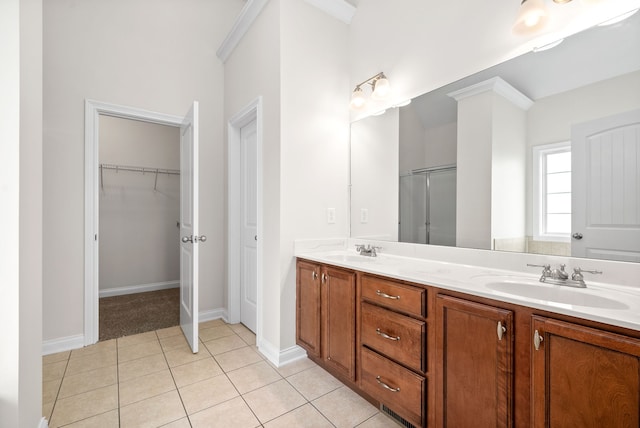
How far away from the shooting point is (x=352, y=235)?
251 cm

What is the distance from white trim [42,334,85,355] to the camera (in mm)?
2344

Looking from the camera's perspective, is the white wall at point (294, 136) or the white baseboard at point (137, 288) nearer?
the white wall at point (294, 136)

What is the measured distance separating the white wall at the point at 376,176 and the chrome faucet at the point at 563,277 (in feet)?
3.30

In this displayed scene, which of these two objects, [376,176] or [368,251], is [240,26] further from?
[368,251]

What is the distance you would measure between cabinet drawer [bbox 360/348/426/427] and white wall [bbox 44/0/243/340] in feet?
6.84

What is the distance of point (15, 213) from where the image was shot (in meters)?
1.14

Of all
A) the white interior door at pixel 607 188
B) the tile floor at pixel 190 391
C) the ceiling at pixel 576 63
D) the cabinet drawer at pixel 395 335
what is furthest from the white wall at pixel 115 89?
the white interior door at pixel 607 188

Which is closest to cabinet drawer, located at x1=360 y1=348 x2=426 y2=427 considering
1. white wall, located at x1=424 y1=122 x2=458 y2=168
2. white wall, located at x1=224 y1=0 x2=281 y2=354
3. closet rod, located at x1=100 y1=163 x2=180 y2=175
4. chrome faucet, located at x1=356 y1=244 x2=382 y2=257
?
chrome faucet, located at x1=356 y1=244 x2=382 y2=257

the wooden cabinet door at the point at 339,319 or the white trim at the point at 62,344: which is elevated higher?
the wooden cabinet door at the point at 339,319

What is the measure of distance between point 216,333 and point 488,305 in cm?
246

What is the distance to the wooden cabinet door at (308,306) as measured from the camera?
202 centimetres

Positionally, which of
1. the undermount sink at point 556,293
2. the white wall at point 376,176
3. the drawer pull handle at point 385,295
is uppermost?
the white wall at point 376,176

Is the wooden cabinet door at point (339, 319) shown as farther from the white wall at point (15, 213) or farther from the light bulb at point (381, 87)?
the white wall at point (15, 213)

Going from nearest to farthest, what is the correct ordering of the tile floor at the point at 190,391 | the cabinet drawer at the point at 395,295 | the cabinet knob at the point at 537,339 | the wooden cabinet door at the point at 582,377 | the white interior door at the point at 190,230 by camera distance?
1. the wooden cabinet door at the point at 582,377
2. the cabinet knob at the point at 537,339
3. the cabinet drawer at the point at 395,295
4. the tile floor at the point at 190,391
5. the white interior door at the point at 190,230
